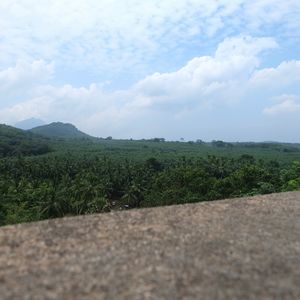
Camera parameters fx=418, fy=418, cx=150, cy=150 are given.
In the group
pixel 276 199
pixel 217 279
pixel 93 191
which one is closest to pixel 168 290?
pixel 217 279

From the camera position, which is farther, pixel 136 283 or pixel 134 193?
pixel 134 193

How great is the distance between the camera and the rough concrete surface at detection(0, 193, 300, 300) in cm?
350

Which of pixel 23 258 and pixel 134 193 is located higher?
pixel 23 258

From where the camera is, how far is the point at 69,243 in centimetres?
459

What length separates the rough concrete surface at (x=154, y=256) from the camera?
138 inches

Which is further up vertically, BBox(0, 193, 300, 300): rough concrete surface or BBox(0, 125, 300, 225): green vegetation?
BBox(0, 193, 300, 300): rough concrete surface

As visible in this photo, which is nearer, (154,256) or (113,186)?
(154,256)

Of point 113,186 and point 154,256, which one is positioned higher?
point 154,256

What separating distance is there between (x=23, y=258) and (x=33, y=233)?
2.41 ft

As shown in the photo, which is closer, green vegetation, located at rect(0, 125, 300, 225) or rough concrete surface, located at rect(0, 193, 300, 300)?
rough concrete surface, located at rect(0, 193, 300, 300)

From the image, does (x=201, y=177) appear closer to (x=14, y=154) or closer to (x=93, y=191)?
(x=93, y=191)

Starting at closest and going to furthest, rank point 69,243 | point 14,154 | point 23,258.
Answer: point 23,258 < point 69,243 < point 14,154

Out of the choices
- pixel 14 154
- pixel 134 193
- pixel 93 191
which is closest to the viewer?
pixel 93 191

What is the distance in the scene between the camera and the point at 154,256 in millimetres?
4277
